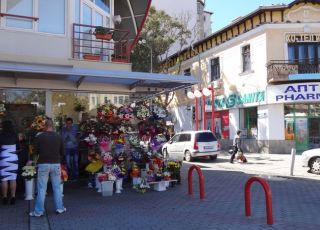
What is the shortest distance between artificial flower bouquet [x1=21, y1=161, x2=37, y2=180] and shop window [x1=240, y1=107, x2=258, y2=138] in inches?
703

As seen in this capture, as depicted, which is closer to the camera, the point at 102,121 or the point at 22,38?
the point at 102,121

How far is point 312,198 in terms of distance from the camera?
10.2m

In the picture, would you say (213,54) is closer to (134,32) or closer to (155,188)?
(134,32)

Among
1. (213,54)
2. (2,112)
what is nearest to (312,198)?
(2,112)

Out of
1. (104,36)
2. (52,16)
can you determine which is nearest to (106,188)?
(104,36)

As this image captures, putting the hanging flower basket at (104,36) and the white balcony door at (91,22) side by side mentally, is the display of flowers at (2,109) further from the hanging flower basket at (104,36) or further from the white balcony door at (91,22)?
the hanging flower basket at (104,36)

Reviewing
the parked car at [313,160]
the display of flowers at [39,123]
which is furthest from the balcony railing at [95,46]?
the parked car at [313,160]

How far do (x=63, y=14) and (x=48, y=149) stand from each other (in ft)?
21.4

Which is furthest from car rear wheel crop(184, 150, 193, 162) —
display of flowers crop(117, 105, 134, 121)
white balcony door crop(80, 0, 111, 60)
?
display of flowers crop(117, 105, 134, 121)

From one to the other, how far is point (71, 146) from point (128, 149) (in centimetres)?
170

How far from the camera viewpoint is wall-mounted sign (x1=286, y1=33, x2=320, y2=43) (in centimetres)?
2372

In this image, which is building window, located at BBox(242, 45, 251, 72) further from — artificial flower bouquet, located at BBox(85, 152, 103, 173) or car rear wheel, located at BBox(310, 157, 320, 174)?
artificial flower bouquet, located at BBox(85, 152, 103, 173)

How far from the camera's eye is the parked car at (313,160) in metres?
15.0

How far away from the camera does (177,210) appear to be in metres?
8.73
